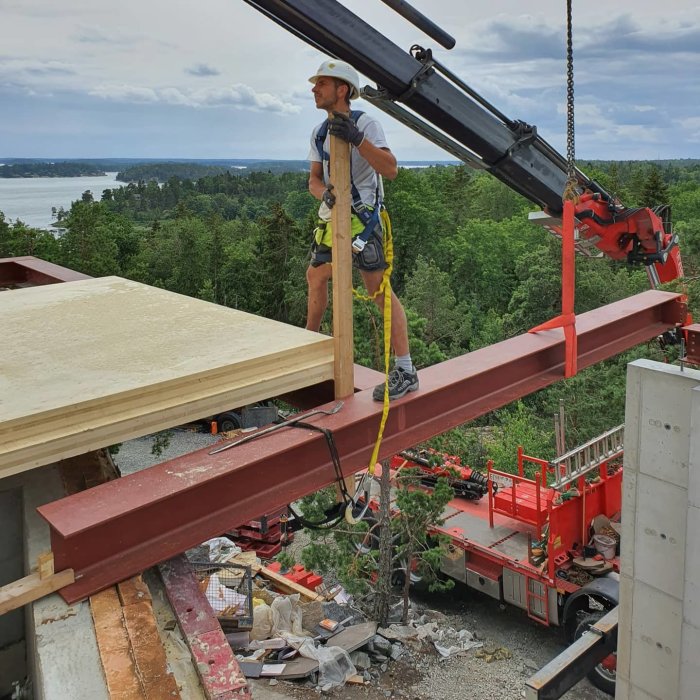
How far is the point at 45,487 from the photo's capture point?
4.25m

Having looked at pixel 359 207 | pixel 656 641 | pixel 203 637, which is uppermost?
pixel 359 207

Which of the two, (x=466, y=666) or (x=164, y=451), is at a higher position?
(x=466, y=666)

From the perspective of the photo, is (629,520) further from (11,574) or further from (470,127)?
(470,127)

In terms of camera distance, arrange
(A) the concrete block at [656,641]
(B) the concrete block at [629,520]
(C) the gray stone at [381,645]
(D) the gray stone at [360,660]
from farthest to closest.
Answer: (C) the gray stone at [381,645]
(D) the gray stone at [360,660]
(B) the concrete block at [629,520]
(A) the concrete block at [656,641]

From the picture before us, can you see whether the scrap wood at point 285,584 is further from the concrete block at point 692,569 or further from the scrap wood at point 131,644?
the scrap wood at point 131,644

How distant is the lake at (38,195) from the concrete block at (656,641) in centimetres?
4714

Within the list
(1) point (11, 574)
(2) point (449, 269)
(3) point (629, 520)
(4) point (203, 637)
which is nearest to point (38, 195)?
(2) point (449, 269)

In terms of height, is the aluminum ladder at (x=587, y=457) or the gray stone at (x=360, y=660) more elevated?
the aluminum ladder at (x=587, y=457)

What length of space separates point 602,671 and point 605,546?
5.70 ft

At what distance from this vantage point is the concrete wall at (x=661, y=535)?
461cm

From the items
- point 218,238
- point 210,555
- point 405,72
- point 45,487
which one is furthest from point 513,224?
point 45,487

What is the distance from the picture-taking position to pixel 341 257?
4164 mm

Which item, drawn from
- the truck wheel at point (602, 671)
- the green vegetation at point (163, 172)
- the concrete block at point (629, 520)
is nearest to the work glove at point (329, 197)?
the concrete block at point (629, 520)

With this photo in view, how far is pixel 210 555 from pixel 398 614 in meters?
4.34
